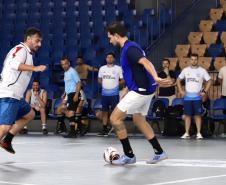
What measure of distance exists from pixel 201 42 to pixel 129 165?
462 inches

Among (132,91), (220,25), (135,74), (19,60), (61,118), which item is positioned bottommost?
(61,118)

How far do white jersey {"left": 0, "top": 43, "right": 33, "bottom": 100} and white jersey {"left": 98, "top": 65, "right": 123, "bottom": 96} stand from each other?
320 inches

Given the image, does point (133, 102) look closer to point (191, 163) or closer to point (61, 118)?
point (191, 163)

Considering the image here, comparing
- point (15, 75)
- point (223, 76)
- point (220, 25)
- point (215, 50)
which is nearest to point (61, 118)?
point (223, 76)

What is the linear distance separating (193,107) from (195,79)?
701 millimetres

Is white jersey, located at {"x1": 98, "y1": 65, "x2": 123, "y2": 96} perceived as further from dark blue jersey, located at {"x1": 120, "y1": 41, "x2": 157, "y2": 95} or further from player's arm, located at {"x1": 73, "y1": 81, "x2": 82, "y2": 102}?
dark blue jersey, located at {"x1": 120, "y1": 41, "x2": 157, "y2": 95}

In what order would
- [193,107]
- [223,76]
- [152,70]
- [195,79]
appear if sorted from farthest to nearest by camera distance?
[223,76], [195,79], [193,107], [152,70]

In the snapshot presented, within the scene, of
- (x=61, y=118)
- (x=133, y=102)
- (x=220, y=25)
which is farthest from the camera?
(x=220, y=25)

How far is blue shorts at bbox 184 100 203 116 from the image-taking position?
1716cm

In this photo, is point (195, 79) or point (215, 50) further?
point (215, 50)

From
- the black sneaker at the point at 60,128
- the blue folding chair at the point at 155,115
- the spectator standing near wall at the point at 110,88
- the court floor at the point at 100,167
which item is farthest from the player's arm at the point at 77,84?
the court floor at the point at 100,167

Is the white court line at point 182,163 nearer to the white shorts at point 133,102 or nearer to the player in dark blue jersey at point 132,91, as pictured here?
the player in dark blue jersey at point 132,91

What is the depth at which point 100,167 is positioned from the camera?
9570 millimetres

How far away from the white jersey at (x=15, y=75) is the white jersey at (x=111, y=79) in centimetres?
813
